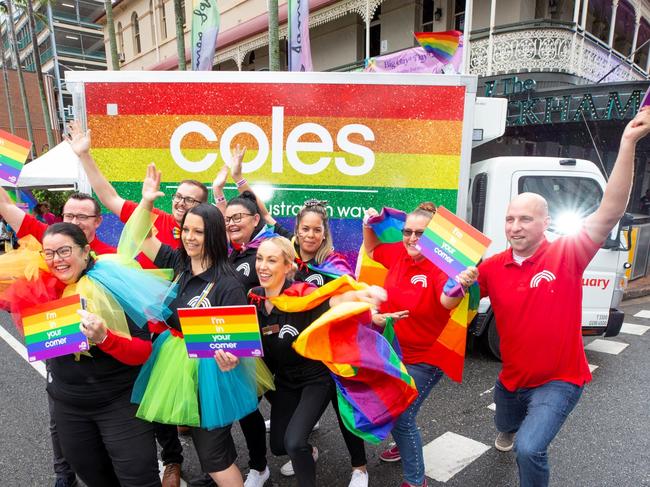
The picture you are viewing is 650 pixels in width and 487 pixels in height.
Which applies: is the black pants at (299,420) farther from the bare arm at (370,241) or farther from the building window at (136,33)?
the building window at (136,33)

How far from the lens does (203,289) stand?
230cm

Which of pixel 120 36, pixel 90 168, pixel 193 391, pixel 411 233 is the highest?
pixel 120 36

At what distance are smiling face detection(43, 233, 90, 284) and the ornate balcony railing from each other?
37.1ft

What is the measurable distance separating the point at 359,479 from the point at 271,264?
157 centimetres

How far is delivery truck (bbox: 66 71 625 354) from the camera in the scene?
13.1ft

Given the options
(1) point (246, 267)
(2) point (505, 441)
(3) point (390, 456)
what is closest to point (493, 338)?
(2) point (505, 441)

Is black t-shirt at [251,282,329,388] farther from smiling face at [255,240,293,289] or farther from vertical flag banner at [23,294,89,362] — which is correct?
vertical flag banner at [23,294,89,362]

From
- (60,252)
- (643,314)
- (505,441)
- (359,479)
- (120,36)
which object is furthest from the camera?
(120,36)

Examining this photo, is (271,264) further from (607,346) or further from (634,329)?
(634,329)

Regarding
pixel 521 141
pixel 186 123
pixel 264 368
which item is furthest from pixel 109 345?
pixel 521 141

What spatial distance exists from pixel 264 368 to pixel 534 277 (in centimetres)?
166

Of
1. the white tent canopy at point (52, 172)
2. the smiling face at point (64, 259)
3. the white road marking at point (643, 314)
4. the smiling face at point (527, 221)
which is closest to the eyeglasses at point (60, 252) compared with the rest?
the smiling face at point (64, 259)

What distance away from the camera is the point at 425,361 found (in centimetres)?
269

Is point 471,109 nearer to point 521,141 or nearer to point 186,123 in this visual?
point 186,123
